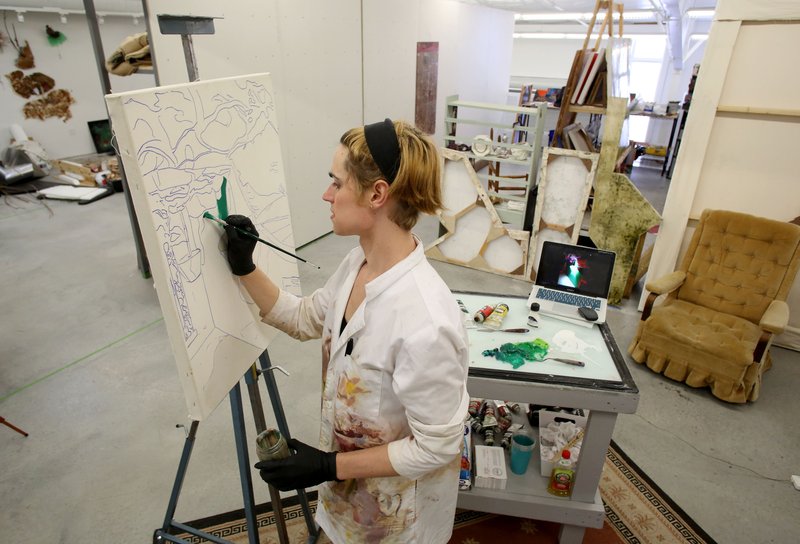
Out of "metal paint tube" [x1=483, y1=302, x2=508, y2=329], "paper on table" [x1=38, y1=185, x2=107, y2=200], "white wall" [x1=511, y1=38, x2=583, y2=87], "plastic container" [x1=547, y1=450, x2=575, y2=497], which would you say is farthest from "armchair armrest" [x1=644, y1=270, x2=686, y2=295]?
"white wall" [x1=511, y1=38, x2=583, y2=87]

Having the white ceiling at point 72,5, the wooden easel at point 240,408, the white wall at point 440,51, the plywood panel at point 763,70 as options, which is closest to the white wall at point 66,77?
the white ceiling at point 72,5

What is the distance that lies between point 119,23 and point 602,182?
326 inches

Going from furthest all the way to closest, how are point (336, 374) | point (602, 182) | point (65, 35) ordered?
point (65, 35)
point (602, 182)
point (336, 374)

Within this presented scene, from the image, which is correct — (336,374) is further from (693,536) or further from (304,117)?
(304,117)

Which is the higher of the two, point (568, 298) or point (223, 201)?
point (223, 201)

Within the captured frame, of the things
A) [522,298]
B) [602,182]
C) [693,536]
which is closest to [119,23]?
[602,182]

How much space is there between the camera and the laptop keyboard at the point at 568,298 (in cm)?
211

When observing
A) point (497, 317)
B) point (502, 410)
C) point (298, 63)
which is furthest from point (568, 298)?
point (298, 63)

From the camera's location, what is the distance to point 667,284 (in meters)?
2.96

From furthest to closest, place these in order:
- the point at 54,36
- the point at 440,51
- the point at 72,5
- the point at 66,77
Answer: the point at 66,77
the point at 54,36
the point at 440,51
the point at 72,5

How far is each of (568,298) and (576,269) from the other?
153 millimetres

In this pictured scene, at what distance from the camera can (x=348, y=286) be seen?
3.87 feet

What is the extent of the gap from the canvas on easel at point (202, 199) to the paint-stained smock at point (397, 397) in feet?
0.54

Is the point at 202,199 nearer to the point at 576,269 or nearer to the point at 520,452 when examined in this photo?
the point at 520,452
